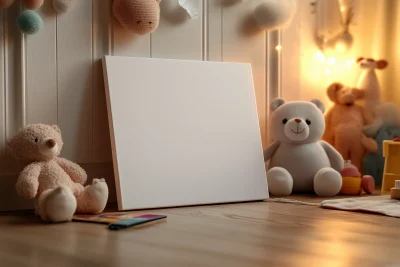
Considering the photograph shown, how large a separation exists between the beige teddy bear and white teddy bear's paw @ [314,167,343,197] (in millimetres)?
792

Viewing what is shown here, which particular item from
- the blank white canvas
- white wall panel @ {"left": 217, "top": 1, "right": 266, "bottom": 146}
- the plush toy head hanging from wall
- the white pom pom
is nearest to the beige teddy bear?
the blank white canvas

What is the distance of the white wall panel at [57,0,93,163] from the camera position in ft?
5.68

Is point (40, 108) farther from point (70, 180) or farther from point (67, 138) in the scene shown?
point (70, 180)

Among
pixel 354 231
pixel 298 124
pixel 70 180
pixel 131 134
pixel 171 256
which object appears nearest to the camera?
pixel 171 256

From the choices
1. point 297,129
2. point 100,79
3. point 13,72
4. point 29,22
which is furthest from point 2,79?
point 297,129

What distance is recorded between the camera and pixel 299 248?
1.16m

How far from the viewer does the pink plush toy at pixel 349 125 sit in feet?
7.69

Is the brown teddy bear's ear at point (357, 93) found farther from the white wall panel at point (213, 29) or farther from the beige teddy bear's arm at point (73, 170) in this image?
the beige teddy bear's arm at point (73, 170)

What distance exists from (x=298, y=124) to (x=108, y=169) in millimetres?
671

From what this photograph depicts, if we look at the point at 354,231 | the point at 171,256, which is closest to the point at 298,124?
the point at 354,231

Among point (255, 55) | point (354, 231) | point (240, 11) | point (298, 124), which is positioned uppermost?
point (240, 11)

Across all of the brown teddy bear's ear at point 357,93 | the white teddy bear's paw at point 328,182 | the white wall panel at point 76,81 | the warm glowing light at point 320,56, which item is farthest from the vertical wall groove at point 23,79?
the brown teddy bear's ear at point 357,93

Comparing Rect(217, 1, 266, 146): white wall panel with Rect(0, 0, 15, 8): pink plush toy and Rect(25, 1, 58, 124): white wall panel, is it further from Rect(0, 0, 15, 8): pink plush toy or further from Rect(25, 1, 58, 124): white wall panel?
Rect(0, 0, 15, 8): pink plush toy

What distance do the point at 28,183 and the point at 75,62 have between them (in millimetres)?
421
